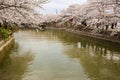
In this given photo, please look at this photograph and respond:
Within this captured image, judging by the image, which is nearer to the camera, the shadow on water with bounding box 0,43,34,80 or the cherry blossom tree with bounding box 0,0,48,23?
the cherry blossom tree with bounding box 0,0,48,23

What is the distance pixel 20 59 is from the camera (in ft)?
56.0

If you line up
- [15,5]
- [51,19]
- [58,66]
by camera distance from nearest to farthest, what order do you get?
1. [15,5]
2. [58,66]
3. [51,19]

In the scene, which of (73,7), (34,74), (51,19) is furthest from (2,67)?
(51,19)

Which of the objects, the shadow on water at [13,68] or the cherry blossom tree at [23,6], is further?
the shadow on water at [13,68]

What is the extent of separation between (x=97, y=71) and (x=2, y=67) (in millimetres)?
5243

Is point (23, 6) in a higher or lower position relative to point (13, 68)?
higher

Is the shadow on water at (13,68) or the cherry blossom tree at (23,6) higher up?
the cherry blossom tree at (23,6)

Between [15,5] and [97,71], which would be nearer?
[15,5]

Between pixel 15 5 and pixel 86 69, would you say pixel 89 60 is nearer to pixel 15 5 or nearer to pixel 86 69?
pixel 86 69

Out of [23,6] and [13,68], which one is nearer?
[23,6]

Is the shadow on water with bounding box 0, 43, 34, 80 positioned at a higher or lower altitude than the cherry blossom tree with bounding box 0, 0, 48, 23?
lower

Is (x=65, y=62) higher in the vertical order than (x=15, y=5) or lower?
lower

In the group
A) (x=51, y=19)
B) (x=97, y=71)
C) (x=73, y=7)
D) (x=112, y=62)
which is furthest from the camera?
(x=51, y=19)

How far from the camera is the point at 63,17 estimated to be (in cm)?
6041
